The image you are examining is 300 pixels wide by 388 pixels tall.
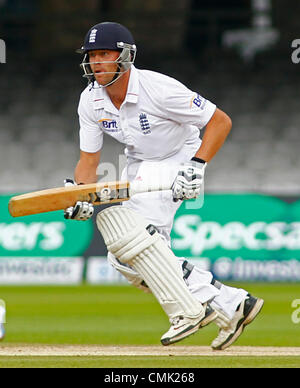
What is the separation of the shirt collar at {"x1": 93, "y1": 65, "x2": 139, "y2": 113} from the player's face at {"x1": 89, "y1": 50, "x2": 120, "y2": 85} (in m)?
0.13

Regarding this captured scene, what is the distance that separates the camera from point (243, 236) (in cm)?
1186

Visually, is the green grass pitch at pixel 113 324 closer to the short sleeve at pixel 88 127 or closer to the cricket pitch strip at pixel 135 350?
the cricket pitch strip at pixel 135 350

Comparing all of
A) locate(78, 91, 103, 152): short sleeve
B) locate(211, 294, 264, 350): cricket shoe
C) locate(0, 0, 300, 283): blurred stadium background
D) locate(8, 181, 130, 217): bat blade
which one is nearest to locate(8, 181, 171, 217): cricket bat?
locate(8, 181, 130, 217): bat blade

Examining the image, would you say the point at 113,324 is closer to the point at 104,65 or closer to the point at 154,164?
the point at 154,164

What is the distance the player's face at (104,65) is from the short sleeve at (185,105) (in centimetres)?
34

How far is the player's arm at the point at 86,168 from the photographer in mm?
5895

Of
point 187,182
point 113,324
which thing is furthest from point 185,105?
point 113,324

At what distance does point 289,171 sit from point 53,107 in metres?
4.57

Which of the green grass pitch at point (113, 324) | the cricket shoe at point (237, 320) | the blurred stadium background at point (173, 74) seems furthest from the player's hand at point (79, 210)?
the blurred stadium background at point (173, 74)

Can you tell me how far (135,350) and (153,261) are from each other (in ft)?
2.69

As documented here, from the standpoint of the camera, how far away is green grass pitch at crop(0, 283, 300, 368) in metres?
5.14

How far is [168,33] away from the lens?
17672 millimetres
